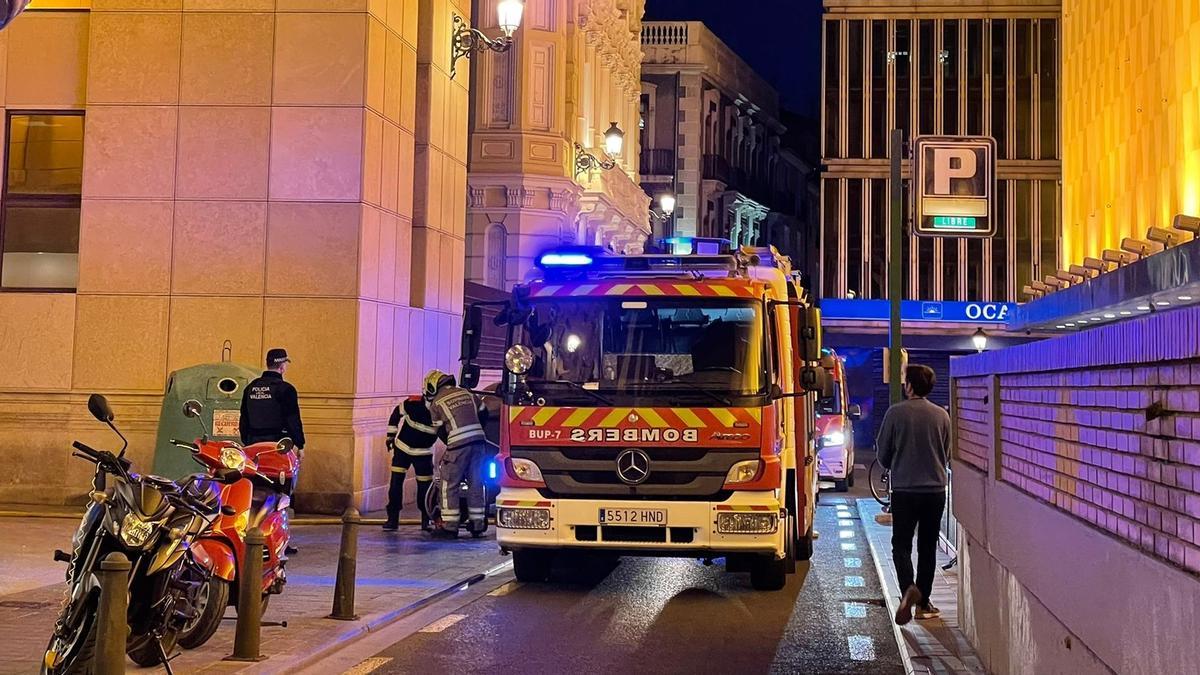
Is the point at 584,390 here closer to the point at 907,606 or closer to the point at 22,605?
the point at 907,606

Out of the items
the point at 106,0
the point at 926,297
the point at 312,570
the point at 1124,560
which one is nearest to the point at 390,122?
the point at 106,0

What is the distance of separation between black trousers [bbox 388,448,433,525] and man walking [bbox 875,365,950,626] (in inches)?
247

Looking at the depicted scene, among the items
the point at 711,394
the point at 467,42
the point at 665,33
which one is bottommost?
the point at 711,394

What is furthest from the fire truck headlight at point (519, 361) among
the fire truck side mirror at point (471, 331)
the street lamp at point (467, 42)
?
the street lamp at point (467, 42)

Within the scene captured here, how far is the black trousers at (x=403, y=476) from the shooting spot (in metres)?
14.6

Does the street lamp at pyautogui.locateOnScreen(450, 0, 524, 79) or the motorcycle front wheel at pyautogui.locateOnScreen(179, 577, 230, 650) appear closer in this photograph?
the motorcycle front wheel at pyautogui.locateOnScreen(179, 577, 230, 650)

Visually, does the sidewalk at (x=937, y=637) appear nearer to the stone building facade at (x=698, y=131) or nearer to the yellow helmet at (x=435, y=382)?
the yellow helmet at (x=435, y=382)

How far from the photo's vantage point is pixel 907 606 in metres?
9.46

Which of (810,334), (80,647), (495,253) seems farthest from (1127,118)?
(80,647)

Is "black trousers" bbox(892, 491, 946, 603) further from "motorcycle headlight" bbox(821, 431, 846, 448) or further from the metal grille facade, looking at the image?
the metal grille facade

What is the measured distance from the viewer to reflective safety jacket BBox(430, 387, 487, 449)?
46.4 ft

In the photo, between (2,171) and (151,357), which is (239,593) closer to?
(151,357)

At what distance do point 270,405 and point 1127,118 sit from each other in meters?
26.4

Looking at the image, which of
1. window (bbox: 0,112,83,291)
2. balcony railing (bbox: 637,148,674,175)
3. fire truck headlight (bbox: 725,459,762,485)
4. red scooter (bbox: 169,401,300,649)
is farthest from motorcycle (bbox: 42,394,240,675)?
balcony railing (bbox: 637,148,674,175)
